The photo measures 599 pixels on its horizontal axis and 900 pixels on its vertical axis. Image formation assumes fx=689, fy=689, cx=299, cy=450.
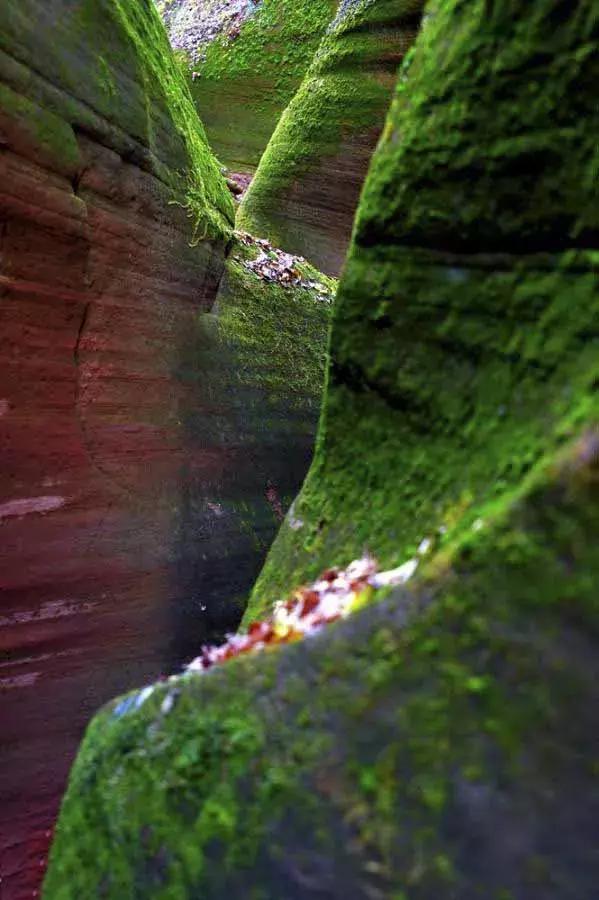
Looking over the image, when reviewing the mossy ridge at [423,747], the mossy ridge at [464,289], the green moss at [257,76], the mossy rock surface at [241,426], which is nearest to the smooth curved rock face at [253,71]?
the green moss at [257,76]

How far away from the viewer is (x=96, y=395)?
4078 millimetres

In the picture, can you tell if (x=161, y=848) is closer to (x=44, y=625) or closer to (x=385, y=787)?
(x=385, y=787)

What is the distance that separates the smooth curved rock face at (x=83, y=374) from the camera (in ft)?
11.2

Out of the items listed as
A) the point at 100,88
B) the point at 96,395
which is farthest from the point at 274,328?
the point at 100,88

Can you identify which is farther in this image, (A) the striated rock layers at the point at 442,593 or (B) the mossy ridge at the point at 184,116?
(B) the mossy ridge at the point at 184,116

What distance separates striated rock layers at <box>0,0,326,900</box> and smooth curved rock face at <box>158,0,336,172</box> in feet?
23.3

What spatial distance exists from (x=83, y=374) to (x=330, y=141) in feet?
16.7

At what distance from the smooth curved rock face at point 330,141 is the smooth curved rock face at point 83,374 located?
321cm

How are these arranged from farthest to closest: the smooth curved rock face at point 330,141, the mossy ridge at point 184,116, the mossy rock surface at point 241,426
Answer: the smooth curved rock face at point 330,141 → the mossy rock surface at point 241,426 → the mossy ridge at point 184,116

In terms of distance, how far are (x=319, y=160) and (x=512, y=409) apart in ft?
23.1

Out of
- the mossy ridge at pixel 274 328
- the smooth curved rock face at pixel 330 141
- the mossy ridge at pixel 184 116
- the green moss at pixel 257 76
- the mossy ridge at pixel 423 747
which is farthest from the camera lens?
the green moss at pixel 257 76

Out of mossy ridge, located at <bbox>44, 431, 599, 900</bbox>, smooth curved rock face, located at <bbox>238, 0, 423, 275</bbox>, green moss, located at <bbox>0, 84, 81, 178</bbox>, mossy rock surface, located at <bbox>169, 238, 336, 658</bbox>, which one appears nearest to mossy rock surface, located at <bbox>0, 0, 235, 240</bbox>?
green moss, located at <bbox>0, 84, 81, 178</bbox>

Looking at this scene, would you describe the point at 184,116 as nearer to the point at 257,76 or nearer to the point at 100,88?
the point at 100,88

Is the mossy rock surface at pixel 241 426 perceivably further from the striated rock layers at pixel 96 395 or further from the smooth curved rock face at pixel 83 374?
the smooth curved rock face at pixel 83 374
